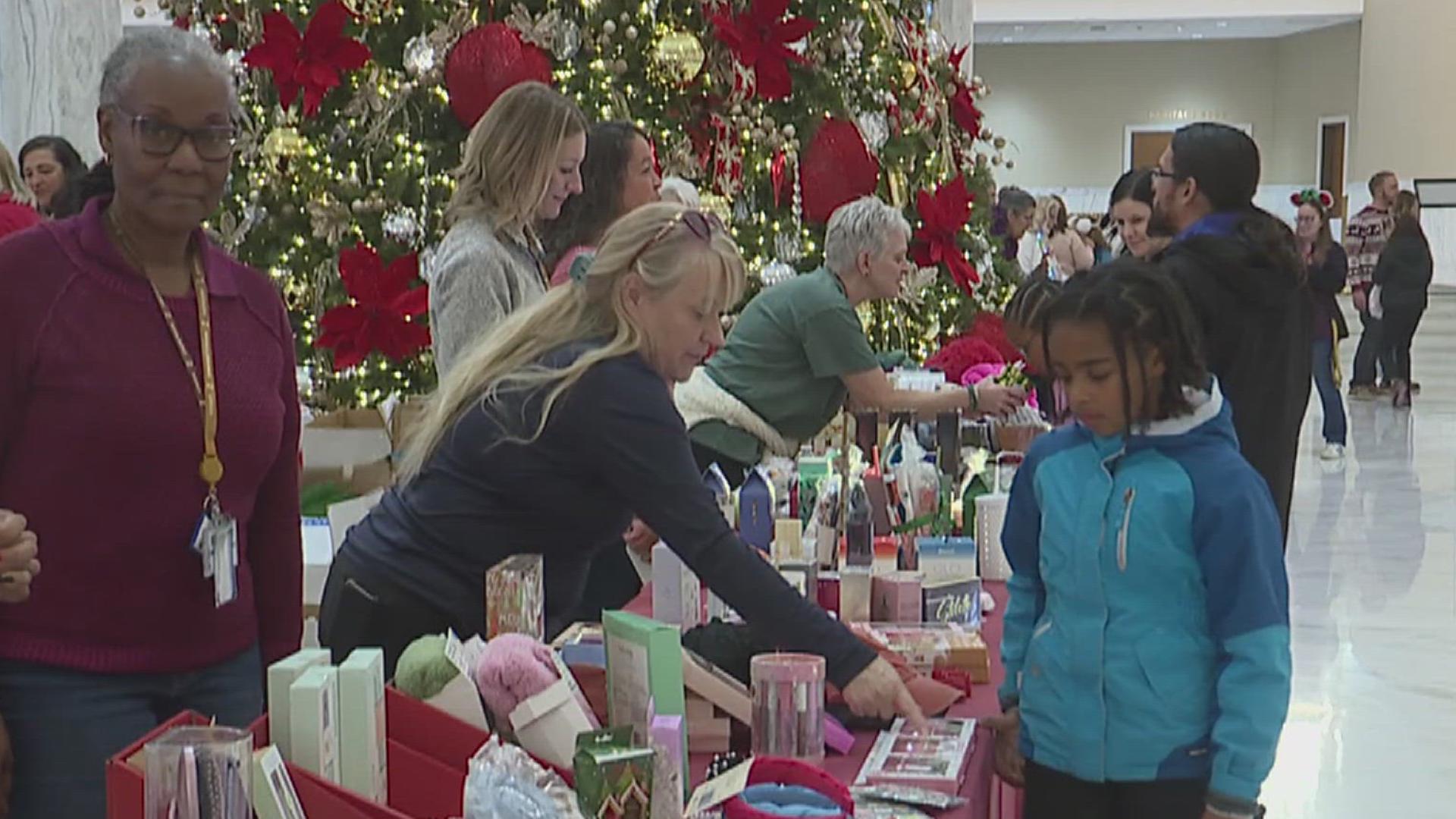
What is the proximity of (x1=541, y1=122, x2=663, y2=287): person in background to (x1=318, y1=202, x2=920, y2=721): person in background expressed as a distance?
1289 mm

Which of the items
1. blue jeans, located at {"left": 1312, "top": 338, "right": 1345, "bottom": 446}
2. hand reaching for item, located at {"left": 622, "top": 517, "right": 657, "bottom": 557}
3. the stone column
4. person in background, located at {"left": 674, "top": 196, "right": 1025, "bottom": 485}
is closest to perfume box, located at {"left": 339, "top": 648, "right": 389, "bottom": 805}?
hand reaching for item, located at {"left": 622, "top": 517, "right": 657, "bottom": 557}

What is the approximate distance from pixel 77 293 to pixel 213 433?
220 mm

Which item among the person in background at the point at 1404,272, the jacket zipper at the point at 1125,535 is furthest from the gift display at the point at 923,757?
the person in background at the point at 1404,272

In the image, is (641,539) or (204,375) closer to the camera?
(204,375)

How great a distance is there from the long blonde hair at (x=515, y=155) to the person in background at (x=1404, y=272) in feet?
32.7

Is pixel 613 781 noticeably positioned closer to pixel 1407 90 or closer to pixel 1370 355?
pixel 1370 355

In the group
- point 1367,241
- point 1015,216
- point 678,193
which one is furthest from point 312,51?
point 1367,241

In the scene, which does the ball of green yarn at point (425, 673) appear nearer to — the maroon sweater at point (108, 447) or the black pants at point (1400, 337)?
the maroon sweater at point (108, 447)

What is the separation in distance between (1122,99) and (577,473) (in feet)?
72.0

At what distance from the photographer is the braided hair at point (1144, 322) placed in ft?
7.00

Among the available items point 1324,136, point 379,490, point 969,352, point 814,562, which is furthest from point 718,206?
point 1324,136

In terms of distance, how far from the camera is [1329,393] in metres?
9.97

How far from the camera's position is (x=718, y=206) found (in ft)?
20.0

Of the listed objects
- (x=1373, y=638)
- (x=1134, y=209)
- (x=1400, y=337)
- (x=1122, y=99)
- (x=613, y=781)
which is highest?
(x=1122, y=99)
